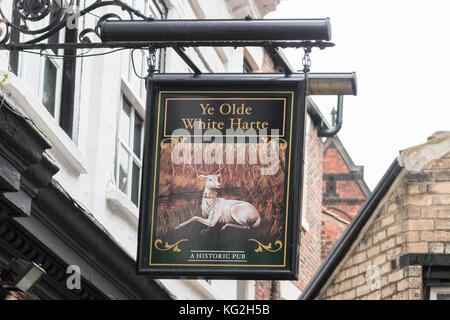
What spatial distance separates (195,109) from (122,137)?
152 inches

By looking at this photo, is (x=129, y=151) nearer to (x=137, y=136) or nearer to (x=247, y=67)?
(x=137, y=136)

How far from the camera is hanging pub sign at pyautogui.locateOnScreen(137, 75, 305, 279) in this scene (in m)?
8.47

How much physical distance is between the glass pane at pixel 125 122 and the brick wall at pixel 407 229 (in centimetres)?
335

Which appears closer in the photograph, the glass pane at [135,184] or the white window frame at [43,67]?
the white window frame at [43,67]

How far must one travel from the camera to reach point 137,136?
13.1 metres

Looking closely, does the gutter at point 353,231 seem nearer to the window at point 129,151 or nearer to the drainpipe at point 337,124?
the window at point 129,151

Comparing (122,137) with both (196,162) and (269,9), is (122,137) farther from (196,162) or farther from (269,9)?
(269,9)

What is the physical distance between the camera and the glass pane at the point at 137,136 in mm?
12973

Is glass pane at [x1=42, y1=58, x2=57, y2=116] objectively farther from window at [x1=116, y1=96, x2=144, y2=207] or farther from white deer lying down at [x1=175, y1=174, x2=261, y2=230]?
white deer lying down at [x1=175, y1=174, x2=261, y2=230]

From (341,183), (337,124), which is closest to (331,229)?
(337,124)

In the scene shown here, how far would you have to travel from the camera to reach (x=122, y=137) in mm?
12445

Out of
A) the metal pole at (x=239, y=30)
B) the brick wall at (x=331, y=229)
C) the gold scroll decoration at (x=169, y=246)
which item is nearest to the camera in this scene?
the metal pole at (x=239, y=30)

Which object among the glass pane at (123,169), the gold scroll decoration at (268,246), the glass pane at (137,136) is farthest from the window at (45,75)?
the gold scroll decoration at (268,246)

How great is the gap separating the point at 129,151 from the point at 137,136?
54 cm
